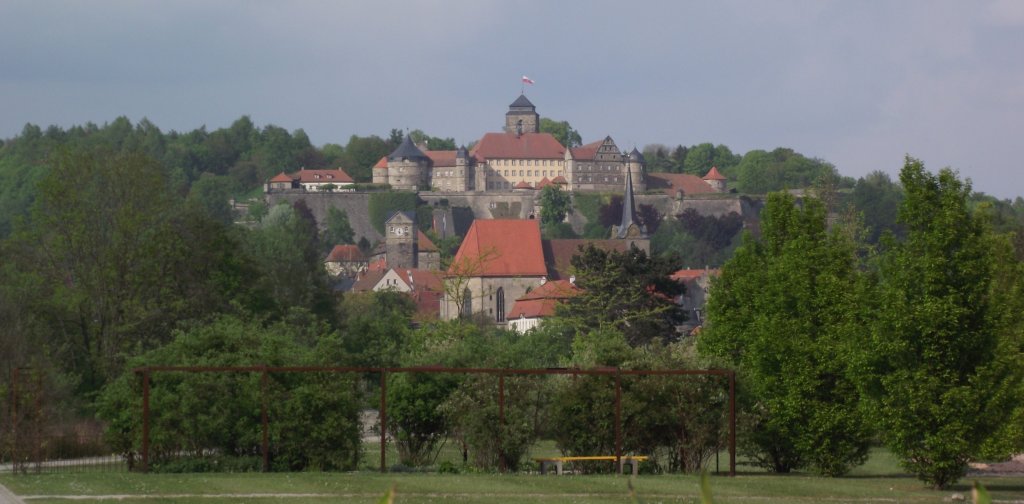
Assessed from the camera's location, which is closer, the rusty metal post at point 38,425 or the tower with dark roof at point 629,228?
the rusty metal post at point 38,425

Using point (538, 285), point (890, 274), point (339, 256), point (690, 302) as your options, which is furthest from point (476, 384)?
point (339, 256)

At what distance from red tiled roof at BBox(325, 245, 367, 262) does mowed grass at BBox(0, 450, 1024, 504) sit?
14835 cm

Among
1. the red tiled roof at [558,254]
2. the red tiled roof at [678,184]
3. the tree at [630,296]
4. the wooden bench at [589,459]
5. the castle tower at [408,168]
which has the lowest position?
the wooden bench at [589,459]

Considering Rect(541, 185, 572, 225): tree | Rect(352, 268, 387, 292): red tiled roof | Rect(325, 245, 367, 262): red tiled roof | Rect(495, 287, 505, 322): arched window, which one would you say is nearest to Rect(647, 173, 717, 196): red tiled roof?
Rect(541, 185, 572, 225): tree

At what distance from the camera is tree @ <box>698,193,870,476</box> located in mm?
27047

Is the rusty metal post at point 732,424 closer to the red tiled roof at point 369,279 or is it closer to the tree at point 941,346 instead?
the tree at point 941,346

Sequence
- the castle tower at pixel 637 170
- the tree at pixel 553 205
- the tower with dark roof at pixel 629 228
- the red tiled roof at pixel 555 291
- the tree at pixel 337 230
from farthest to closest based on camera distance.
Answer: the castle tower at pixel 637 170
the tree at pixel 553 205
the tree at pixel 337 230
the tower with dark roof at pixel 629 228
the red tiled roof at pixel 555 291

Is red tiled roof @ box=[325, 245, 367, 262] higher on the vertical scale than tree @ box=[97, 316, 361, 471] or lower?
higher

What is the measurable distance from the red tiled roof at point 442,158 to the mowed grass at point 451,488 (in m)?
170

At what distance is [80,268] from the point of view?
46.9 metres

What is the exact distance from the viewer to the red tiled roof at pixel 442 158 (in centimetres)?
19525

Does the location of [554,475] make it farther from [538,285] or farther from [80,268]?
[538,285]

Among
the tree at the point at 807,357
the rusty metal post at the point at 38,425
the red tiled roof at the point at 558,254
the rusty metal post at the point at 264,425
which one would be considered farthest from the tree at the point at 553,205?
the rusty metal post at the point at 38,425

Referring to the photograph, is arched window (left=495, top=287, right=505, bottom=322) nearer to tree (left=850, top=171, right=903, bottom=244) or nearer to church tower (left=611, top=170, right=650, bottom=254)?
church tower (left=611, top=170, right=650, bottom=254)
